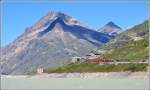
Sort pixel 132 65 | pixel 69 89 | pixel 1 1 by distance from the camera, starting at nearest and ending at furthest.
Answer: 1. pixel 1 1
2. pixel 69 89
3. pixel 132 65

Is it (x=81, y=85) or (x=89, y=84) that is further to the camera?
(x=89, y=84)

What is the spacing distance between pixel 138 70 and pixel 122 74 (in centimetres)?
665

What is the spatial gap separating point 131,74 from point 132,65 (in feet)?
56.3

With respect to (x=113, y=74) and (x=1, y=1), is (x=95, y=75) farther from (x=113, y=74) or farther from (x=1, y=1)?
(x=1, y=1)

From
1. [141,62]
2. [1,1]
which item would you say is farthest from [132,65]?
[1,1]

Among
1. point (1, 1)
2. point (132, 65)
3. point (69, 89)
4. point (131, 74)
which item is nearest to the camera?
point (1, 1)

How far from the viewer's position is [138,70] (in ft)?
607

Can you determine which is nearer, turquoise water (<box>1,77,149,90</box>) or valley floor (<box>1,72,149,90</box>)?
turquoise water (<box>1,77,149,90</box>)

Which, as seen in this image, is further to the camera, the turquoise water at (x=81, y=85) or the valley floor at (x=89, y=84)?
the valley floor at (x=89, y=84)

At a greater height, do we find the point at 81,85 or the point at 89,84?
the point at 81,85

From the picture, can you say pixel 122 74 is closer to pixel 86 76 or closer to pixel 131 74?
pixel 131 74

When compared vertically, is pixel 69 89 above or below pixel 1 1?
below

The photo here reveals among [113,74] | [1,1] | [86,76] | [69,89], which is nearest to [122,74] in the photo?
[113,74]

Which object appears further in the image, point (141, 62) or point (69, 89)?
point (141, 62)
